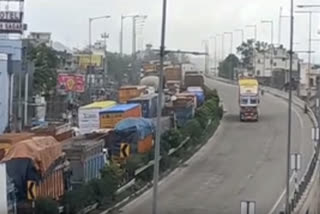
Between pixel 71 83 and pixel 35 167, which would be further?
pixel 71 83

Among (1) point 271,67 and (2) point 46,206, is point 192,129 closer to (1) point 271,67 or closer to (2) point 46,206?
(2) point 46,206

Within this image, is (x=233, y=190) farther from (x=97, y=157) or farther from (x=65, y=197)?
(x=65, y=197)

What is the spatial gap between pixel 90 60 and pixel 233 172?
41799 millimetres

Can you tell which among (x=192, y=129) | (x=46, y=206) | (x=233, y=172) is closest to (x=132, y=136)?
(x=233, y=172)

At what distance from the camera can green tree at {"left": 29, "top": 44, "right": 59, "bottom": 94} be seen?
46.8 meters

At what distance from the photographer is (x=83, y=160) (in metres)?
21.1

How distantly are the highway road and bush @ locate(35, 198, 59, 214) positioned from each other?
3351 mm

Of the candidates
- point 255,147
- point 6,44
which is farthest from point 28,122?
point 255,147

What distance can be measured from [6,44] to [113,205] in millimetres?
17089

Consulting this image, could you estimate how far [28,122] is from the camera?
122 ft

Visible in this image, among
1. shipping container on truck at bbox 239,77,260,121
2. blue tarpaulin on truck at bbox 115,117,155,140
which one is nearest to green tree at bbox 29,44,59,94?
shipping container on truck at bbox 239,77,260,121

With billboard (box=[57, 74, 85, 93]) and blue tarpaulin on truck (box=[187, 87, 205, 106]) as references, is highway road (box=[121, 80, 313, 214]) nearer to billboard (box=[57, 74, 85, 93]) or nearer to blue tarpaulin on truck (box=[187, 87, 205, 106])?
blue tarpaulin on truck (box=[187, 87, 205, 106])

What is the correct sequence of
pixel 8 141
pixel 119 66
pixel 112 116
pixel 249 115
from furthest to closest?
1. pixel 119 66
2. pixel 249 115
3. pixel 112 116
4. pixel 8 141

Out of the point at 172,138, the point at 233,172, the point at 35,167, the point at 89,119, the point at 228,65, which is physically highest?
the point at 228,65
